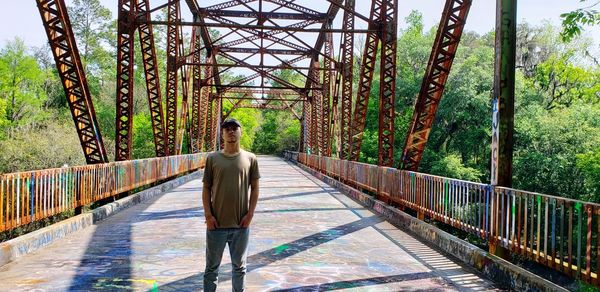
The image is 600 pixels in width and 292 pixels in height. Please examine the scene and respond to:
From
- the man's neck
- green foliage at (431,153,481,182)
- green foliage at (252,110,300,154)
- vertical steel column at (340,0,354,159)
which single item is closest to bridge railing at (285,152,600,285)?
the man's neck

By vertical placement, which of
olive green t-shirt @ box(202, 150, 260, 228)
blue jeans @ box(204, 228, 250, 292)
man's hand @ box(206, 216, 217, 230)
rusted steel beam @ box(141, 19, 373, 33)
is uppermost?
rusted steel beam @ box(141, 19, 373, 33)

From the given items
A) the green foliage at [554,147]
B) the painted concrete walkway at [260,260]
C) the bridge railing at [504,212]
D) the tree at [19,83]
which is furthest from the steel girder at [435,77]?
the tree at [19,83]

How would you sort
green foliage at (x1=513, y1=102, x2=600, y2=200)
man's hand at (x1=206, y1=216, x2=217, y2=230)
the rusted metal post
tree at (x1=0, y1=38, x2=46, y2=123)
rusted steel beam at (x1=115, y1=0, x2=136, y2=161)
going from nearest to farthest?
man's hand at (x1=206, y1=216, x2=217, y2=230)
the rusted metal post
rusted steel beam at (x1=115, y1=0, x2=136, y2=161)
green foliage at (x1=513, y1=102, x2=600, y2=200)
tree at (x1=0, y1=38, x2=46, y2=123)

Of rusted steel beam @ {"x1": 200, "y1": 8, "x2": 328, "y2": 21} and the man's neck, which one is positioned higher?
rusted steel beam @ {"x1": 200, "y1": 8, "x2": 328, "y2": 21}

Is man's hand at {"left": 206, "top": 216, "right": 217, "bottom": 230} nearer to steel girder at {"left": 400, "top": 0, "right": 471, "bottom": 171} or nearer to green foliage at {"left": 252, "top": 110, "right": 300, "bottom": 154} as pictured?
steel girder at {"left": 400, "top": 0, "right": 471, "bottom": 171}

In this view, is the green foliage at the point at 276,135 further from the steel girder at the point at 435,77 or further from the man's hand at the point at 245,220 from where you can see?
the man's hand at the point at 245,220

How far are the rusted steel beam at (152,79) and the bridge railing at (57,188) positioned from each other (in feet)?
14.1

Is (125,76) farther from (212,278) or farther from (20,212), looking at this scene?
(212,278)

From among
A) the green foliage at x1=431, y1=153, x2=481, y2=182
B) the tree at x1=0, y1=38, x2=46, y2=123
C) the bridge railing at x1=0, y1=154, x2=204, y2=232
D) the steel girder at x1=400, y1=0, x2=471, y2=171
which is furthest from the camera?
the tree at x1=0, y1=38, x2=46, y2=123

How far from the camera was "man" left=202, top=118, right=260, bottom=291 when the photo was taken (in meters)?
4.50

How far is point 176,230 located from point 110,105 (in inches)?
1997

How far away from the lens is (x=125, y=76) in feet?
49.8

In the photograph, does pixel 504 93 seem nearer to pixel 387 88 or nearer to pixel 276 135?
pixel 387 88

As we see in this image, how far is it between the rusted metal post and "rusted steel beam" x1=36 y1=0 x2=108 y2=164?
7.86m
